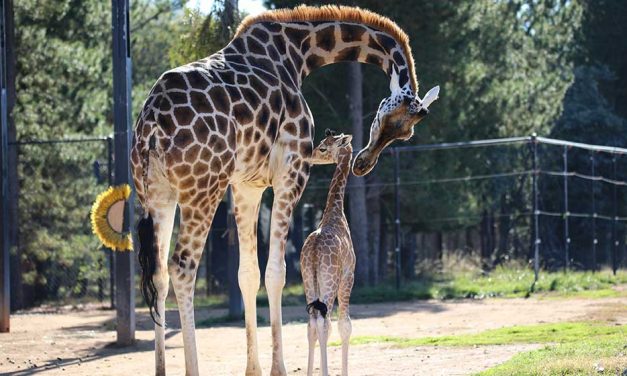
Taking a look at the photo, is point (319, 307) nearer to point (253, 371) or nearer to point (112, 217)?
point (253, 371)

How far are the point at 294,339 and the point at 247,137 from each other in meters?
4.34

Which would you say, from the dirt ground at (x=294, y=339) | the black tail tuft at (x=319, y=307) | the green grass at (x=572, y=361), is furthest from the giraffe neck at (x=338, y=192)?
the green grass at (x=572, y=361)

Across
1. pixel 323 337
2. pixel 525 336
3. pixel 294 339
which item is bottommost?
pixel 294 339

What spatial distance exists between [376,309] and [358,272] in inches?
202

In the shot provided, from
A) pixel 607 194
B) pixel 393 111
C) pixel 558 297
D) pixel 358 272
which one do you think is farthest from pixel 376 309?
pixel 607 194

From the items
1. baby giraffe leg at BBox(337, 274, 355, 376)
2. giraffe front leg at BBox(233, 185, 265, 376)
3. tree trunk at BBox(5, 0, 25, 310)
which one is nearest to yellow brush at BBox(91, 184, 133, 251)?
giraffe front leg at BBox(233, 185, 265, 376)

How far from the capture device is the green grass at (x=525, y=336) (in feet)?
36.2

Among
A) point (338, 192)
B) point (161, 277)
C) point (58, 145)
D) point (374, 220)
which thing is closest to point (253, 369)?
point (161, 277)

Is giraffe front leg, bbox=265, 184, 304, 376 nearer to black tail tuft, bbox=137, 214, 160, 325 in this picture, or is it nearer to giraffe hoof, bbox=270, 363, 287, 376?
giraffe hoof, bbox=270, 363, 287, 376

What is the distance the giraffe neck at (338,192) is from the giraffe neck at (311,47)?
819 mm

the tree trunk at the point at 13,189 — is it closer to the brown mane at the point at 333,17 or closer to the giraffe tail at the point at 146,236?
the brown mane at the point at 333,17

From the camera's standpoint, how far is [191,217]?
27.8ft

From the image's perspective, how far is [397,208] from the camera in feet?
63.7

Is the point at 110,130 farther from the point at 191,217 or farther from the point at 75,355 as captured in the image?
the point at 191,217
